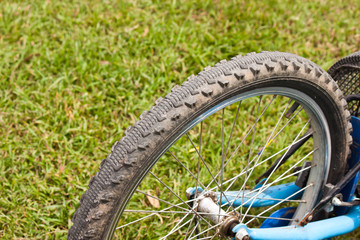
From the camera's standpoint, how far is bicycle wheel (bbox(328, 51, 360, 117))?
193 centimetres

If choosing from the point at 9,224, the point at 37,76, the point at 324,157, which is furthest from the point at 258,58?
the point at 37,76

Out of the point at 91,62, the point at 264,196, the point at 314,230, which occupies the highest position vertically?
the point at 91,62

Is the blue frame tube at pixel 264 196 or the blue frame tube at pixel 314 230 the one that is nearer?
the blue frame tube at pixel 314 230

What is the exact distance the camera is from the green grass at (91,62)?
7.98 ft

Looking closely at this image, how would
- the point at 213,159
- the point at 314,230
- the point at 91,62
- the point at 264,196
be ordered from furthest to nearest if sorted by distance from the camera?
the point at 91,62 → the point at 213,159 → the point at 264,196 → the point at 314,230

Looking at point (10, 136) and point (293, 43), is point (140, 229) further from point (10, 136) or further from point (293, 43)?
point (293, 43)

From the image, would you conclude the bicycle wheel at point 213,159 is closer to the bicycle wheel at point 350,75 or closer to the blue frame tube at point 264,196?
the blue frame tube at point 264,196

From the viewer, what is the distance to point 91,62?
3.19 metres

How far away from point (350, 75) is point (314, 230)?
0.76 metres

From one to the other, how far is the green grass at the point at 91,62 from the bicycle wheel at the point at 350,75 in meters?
1.34

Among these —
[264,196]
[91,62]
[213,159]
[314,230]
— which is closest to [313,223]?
[314,230]

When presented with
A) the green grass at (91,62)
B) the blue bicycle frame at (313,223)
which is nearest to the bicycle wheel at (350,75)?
the blue bicycle frame at (313,223)

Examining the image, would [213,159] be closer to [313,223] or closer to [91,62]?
[313,223]

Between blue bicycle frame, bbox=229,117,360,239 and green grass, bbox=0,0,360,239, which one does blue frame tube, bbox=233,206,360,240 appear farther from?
green grass, bbox=0,0,360,239
